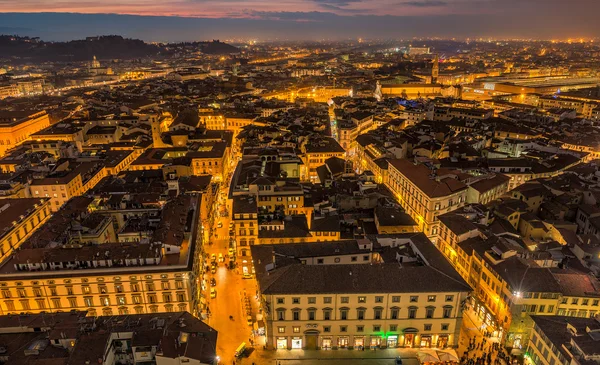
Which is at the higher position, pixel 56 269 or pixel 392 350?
pixel 56 269

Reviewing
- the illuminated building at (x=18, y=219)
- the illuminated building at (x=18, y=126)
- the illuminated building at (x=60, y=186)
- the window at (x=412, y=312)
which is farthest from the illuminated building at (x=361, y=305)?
the illuminated building at (x=18, y=126)

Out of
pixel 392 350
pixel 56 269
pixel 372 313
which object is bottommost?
pixel 392 350

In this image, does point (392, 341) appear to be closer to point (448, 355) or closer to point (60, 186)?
point (448, 355)

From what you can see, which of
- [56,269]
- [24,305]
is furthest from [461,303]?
[24,305]

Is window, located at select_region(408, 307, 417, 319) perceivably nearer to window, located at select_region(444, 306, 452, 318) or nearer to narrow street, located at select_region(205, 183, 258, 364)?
window, located at select_region(444, 306, 452, 318)

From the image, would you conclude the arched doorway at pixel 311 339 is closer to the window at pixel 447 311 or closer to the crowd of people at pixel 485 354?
the window at pixel 447 311

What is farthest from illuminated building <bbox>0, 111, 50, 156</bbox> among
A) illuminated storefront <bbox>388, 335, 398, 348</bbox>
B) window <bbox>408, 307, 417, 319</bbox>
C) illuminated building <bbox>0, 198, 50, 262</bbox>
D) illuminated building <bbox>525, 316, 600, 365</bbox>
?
illuminated building <bbox>525, 316, 600, 365</bbox>

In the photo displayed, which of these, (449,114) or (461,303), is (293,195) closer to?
→ (461,303)
